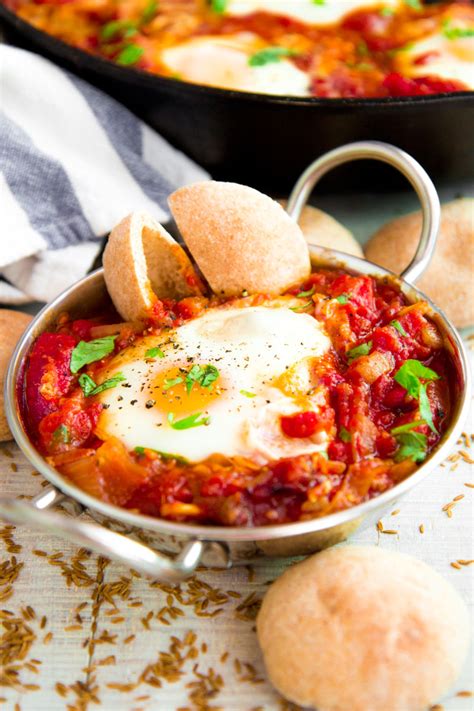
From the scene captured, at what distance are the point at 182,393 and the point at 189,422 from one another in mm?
152

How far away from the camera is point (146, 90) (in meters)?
4.30

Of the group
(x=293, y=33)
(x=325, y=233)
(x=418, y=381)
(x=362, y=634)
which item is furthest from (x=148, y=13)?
(x=362, y=634)

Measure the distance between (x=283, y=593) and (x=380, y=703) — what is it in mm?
460

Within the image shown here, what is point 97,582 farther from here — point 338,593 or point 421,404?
point 421,404

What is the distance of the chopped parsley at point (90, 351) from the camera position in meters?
3.30

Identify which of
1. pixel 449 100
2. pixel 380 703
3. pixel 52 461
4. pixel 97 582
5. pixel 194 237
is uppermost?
pixel 449 100

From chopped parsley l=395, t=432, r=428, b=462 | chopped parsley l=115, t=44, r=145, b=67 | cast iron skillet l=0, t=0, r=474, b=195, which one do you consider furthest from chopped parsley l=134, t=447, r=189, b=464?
chopped parsley l=115, t=44, r=145, b=67

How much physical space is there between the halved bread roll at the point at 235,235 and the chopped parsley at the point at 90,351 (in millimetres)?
519

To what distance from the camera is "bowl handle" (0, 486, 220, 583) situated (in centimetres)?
243

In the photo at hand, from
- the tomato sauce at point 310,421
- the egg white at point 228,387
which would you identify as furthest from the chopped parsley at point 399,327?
the egg white at point 228,387

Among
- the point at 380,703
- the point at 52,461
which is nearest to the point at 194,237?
the point at 52,461

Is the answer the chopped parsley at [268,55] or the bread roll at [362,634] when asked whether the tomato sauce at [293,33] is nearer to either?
the chopped parsley at [268,55]

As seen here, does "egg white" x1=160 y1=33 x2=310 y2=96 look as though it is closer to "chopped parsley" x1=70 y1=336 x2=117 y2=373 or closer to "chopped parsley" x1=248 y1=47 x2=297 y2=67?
"chopped parsley" x1=248 y1=47 x2=297 y2=67

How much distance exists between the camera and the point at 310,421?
114 inches
